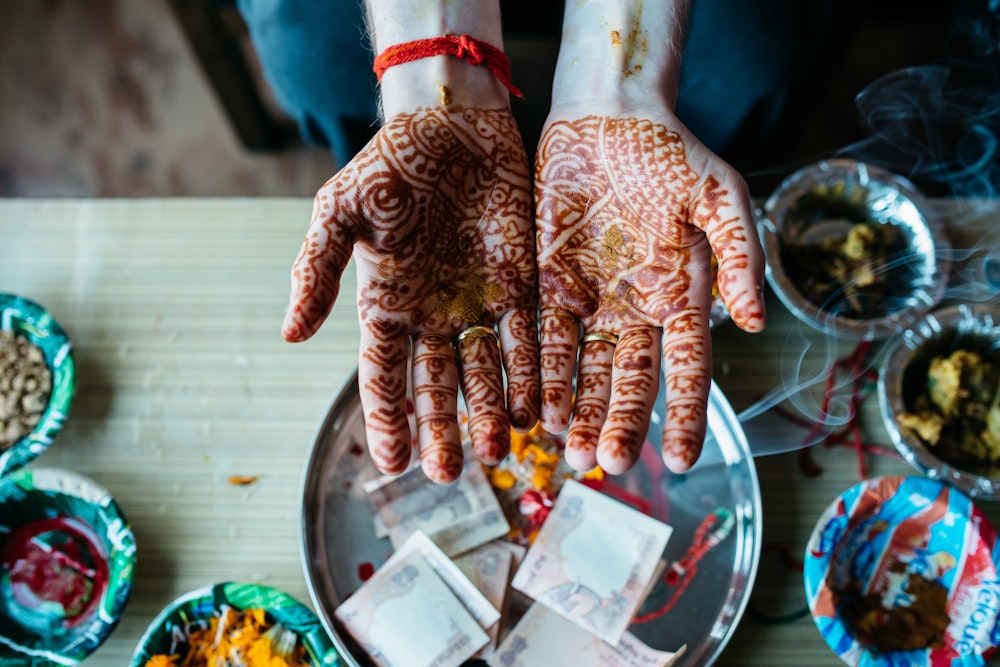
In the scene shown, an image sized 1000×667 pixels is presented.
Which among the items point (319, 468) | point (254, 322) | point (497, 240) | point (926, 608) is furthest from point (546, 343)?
point (926, 608)

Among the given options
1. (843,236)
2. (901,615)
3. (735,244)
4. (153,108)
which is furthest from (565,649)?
(153,108)

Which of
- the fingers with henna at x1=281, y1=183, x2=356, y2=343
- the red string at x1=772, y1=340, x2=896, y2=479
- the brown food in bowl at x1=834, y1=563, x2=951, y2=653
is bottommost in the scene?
the brown food in bowl at x1=834, y1=563, x2=951, y2=653

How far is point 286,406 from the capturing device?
104 centimetres

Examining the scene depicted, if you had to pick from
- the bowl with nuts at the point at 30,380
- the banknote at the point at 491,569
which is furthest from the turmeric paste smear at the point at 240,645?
the bowl with nuts at the point at 30,380

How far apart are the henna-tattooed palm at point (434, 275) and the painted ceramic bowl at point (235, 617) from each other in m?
0.27

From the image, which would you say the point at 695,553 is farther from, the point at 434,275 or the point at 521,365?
the point at 434,275

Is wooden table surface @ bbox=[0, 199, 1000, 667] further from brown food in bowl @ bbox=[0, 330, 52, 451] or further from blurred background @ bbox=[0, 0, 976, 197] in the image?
blurred background @ bbox=[0, 0, 976, 197]

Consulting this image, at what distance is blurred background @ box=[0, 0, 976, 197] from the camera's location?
180 cm

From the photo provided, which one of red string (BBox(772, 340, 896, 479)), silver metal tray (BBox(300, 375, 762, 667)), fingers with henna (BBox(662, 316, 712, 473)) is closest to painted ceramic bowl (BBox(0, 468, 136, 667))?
silver metal tray (BBox(300, 375, 762, 667))

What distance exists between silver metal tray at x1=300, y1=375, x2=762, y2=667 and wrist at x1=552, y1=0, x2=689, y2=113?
415mm

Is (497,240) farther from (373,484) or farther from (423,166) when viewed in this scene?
(373,484)

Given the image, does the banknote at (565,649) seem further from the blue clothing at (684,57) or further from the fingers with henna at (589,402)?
the blue clothing at (684,57)

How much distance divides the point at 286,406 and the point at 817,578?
768 mm

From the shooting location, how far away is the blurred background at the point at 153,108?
1.80 m
